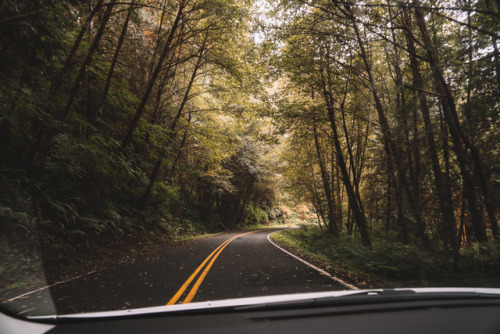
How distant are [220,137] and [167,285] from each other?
9.70 metres

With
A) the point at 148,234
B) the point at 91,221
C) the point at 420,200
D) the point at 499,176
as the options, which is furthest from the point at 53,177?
the point at 499,176

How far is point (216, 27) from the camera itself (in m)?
10.8

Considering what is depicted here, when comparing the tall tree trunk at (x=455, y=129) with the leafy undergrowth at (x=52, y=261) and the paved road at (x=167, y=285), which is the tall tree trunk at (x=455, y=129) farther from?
the leafy undergrowth at (x=52, y=261)

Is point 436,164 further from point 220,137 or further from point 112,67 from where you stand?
point 112,67

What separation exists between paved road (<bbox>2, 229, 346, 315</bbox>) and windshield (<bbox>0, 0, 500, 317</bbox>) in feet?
0.18

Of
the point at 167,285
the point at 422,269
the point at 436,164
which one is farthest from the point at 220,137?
the point at 422,269

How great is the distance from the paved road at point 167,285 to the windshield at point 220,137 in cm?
6

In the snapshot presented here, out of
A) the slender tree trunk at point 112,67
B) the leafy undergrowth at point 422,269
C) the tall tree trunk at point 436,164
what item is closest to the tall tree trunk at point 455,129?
the tall tree trunk at point 436,164

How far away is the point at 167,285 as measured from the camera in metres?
4.84

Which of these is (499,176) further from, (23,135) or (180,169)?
(180,169)

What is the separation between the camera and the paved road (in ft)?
12.4

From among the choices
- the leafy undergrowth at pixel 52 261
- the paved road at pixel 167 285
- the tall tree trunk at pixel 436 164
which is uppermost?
the tall tree trunk at pixel 436 164

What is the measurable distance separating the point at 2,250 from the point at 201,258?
505 cm

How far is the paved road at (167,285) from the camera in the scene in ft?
12.4
